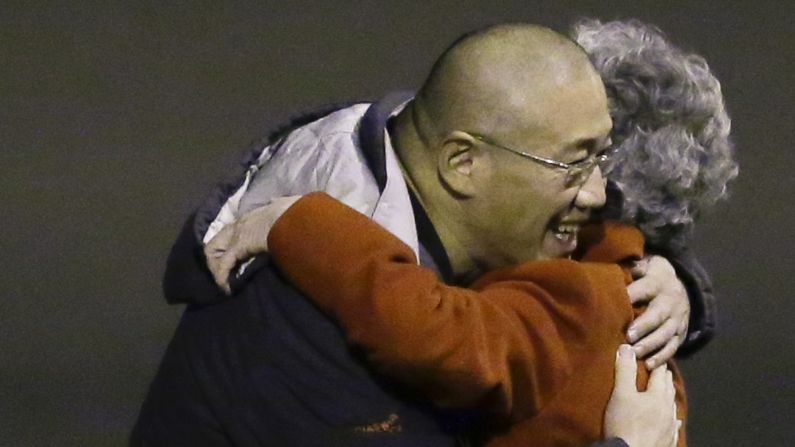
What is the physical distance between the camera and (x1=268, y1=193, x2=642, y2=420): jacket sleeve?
97.2 inches

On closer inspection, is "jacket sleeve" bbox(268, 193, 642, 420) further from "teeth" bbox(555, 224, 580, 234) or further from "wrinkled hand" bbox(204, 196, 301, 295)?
"teeth" bbox(555, 224, 580, 234)

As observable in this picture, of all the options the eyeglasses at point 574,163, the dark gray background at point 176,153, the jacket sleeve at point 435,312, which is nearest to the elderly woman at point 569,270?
the jacket sleeve at point 435,312

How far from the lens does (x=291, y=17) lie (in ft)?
26.1

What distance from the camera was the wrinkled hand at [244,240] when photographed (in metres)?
2.61

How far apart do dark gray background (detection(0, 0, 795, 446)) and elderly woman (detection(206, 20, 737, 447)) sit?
2.62 meters

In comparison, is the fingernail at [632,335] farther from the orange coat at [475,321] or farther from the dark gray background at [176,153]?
the dark gray background at [176,153]

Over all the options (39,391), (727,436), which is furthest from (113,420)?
(727,436)

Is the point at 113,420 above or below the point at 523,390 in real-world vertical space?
below

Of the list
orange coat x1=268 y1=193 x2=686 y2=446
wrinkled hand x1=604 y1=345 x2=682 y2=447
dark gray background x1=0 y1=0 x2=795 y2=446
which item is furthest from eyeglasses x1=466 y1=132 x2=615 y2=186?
dark gray background x1=0 y1=0 x2=795 y2=446

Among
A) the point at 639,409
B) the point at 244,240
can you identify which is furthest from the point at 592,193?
the point at 244,240

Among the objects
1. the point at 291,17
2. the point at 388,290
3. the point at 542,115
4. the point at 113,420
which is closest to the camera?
the point at 388,290

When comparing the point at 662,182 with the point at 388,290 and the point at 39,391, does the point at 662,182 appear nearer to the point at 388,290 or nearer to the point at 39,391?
the point at 388,290

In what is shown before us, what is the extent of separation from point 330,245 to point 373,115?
29 centimetres

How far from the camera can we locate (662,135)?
9.58 ft
